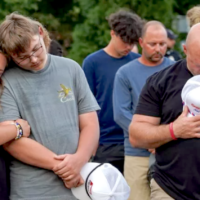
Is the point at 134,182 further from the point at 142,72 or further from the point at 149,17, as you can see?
the point at 149,17

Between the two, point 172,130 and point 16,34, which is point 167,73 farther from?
point 16,34

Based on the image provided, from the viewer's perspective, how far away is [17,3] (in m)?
10.9

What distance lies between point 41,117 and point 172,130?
32.8 inches

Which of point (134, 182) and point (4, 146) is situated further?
point (134, 182)

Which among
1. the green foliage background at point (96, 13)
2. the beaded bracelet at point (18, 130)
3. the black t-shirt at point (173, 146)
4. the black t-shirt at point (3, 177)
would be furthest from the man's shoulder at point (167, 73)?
the green foliage background at point (96, 13)

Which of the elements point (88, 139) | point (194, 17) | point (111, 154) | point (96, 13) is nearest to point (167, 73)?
point (88, 139)

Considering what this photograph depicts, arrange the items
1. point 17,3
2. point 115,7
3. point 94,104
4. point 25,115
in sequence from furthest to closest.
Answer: point 17,3, point 115,7, point 94,104, point 25,115

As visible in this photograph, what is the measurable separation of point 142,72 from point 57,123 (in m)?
1.64

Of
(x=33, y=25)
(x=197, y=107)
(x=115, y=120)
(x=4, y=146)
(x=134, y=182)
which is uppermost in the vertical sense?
(x=33, y=25)

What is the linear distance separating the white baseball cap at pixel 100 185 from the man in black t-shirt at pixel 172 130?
→ 30cm

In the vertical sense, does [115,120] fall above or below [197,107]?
below

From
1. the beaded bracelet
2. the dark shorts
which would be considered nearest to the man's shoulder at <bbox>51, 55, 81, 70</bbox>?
the beaded bracelet

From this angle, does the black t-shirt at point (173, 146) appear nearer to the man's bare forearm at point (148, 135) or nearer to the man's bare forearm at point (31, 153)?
the man's bare forearm at point (148, 135)

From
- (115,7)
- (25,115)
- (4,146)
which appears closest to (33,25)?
(25,115)
